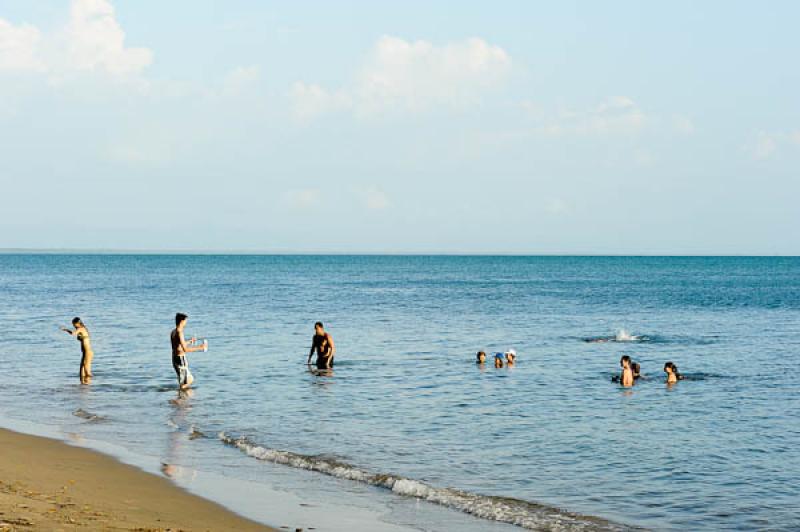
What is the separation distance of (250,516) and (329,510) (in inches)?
46.0

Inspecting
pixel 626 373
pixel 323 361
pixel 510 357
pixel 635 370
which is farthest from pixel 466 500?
pixel 510 357

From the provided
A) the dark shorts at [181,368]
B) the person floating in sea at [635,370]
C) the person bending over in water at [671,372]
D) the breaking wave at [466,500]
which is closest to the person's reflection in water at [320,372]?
the dark shorts at [181,368]

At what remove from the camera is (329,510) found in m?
12.5

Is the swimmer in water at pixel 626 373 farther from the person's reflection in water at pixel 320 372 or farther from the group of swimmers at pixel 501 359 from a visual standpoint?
the person's reflection in water at pixel 320 372

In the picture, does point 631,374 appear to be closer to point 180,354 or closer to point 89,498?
point 180,354

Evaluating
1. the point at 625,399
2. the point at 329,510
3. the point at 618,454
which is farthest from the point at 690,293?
the point at 329,510

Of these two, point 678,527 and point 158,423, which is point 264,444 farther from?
point 678,527

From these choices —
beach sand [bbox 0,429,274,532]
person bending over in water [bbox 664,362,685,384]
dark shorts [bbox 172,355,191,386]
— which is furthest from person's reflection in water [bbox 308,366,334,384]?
beach sand [bbox 0,429,274,532]

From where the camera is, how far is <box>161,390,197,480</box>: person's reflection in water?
14.5 meters

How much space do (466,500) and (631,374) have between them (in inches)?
516

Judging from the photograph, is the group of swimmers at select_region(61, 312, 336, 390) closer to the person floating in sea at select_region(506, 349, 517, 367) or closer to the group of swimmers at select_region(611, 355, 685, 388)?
the person floating in sea at select_region(506, 349, 517, 367)

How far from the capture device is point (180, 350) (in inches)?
914

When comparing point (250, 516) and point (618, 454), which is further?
point (618, 454)

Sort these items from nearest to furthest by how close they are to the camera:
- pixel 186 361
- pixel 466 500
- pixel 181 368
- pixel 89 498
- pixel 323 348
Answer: pixel 89 498, pixel 466 500, pixel 181 368, pixel 186 361, pixel 323 348
